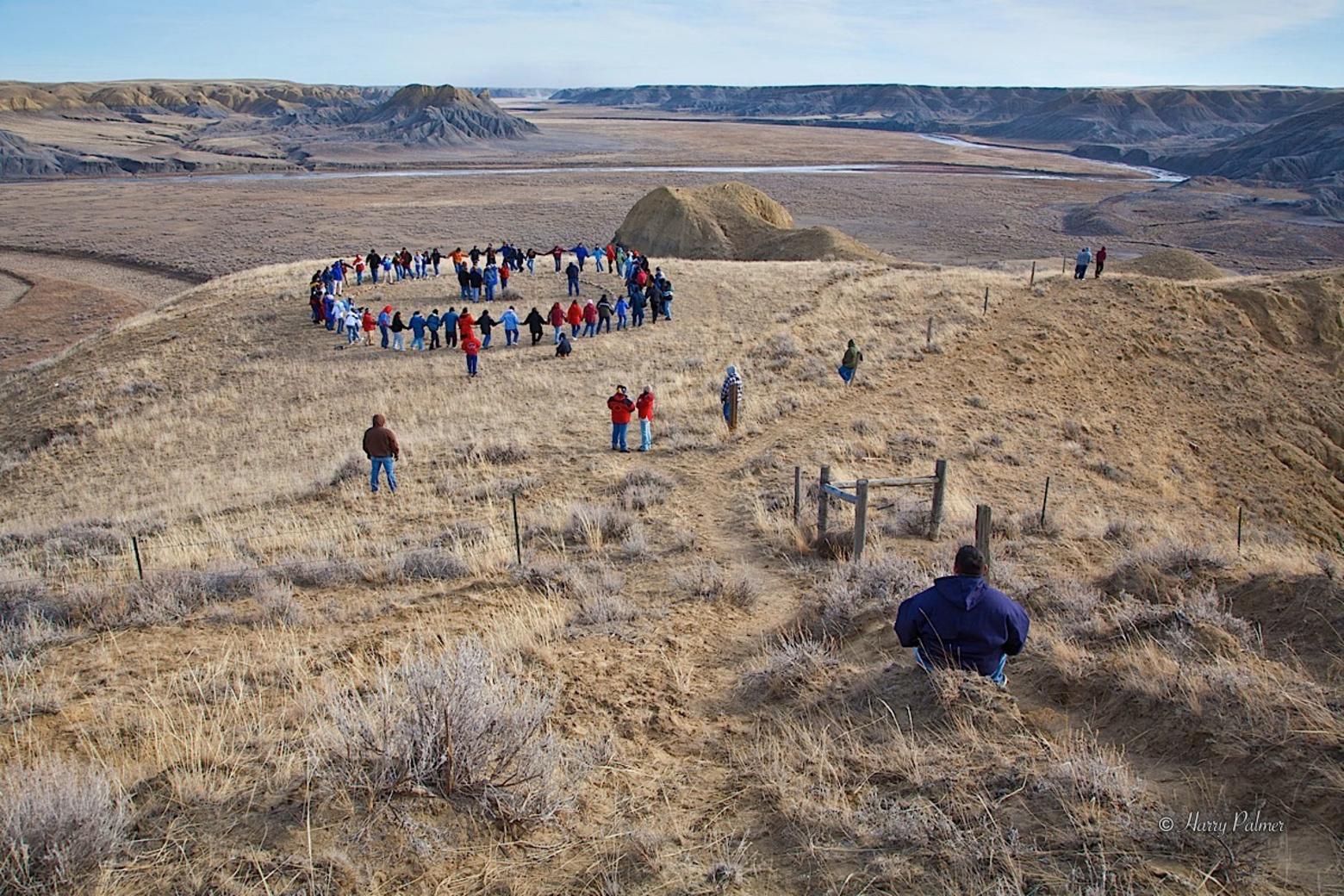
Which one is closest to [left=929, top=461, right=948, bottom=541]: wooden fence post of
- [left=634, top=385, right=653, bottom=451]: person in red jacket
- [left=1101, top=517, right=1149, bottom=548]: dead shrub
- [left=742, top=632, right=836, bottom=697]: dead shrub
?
[left=1101, top=517, right=1149, bottom=548]: dead shrub

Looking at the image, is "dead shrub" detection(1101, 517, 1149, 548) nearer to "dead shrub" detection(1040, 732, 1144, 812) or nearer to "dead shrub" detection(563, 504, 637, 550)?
"dead shrub" detection(563, 504, 637, 550)

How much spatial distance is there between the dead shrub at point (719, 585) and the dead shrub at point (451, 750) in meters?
3.77

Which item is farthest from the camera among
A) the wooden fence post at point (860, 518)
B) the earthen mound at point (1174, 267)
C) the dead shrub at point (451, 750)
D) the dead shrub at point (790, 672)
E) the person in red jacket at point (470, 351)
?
the earthen mound at point (1174, 267)

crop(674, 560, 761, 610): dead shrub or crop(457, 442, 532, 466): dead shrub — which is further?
crop(457, 442, 532, 466): dead shrub

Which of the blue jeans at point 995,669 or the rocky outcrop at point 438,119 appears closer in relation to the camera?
the blue jeans at point 995,669

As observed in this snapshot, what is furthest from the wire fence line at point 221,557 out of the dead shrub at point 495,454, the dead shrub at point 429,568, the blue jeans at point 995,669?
the blue jeans at point 995,669

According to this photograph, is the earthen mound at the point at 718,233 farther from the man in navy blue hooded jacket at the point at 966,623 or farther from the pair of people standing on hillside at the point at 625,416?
the man in navy blue hooded jacket at the point at 966,623

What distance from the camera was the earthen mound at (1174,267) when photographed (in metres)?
34.8

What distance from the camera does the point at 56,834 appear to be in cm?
419

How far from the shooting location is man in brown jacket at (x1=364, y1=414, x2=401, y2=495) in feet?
43.1

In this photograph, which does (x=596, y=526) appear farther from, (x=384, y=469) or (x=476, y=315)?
(x=476, y=315)

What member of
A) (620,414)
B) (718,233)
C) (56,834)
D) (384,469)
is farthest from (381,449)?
(718,233)

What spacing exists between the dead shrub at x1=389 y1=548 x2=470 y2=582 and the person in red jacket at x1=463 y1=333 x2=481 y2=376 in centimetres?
1167

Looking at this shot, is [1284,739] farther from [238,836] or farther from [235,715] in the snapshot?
[235,715]
